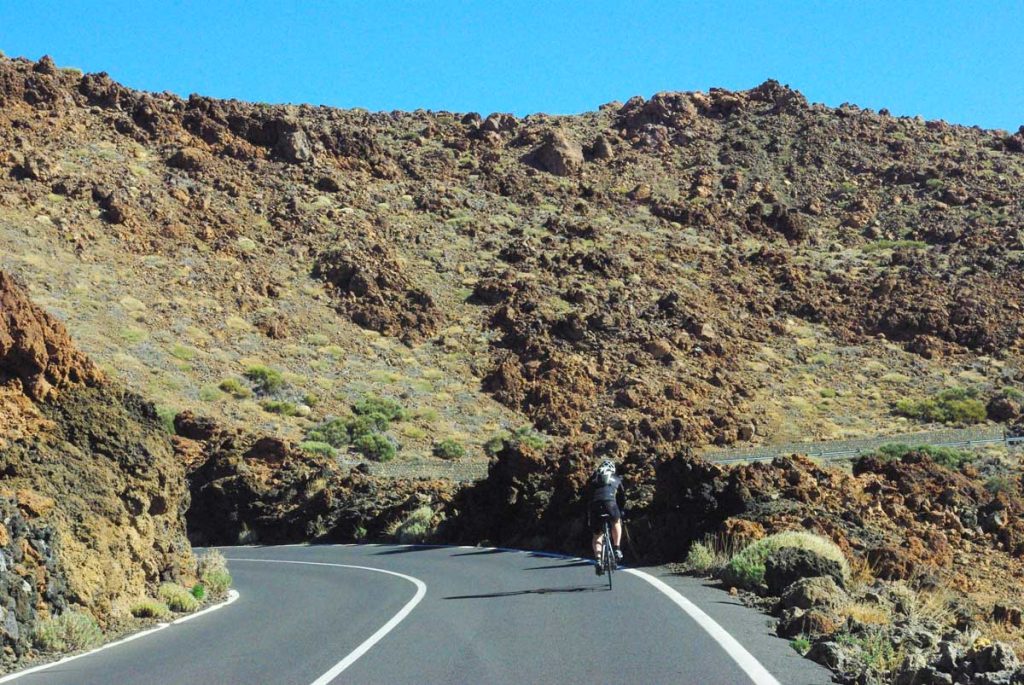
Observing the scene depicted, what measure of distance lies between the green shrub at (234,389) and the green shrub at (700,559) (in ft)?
110

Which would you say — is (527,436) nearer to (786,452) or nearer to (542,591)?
(786,452)

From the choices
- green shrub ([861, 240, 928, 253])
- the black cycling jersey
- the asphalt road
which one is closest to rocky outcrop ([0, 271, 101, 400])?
the asphalt road

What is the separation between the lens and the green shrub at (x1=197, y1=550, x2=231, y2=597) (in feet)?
51.0

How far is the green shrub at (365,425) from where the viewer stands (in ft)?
147

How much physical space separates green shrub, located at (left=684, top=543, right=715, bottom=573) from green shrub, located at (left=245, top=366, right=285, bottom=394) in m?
34.4

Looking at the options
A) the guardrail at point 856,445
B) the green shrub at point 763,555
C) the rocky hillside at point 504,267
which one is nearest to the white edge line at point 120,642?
the green shrub at point 763,555

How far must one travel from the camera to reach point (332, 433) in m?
44.4

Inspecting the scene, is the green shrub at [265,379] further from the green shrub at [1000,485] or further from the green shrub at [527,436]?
the green shrub at [1000,485]

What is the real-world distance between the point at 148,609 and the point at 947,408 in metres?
46.8

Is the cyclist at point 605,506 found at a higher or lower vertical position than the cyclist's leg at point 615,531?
higher

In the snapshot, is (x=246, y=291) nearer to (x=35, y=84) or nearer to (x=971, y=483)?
(x=35, y=84)

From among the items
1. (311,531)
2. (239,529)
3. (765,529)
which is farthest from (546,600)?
(239,529)

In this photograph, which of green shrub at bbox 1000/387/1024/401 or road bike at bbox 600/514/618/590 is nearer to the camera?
road bike at bbox 600/514/618/590

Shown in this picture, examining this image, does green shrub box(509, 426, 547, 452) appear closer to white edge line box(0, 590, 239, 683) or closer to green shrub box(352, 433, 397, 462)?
green shrub box(352, 433, 397, 462)
